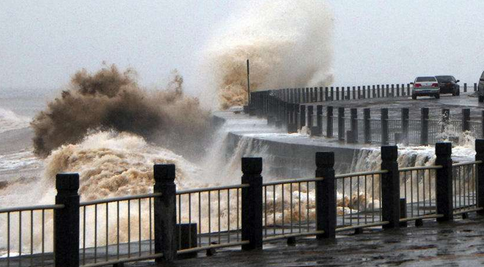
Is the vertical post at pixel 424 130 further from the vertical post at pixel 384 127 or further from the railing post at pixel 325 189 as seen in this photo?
the railing post at pixel 325 189

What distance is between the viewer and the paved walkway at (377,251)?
1243cm

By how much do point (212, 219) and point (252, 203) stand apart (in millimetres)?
10053

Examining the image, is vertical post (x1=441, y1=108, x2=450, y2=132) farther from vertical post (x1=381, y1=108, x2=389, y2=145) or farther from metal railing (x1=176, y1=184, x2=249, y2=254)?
metal railing (x1=176, y1=184, x2=249, y2=254)

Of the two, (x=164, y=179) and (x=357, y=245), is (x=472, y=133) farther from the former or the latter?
(x=164, y=179)

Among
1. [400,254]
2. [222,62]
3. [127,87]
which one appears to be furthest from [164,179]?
[222,62]

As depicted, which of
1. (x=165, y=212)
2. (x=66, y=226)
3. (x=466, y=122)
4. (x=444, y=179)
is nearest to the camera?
(x=66, y=226)

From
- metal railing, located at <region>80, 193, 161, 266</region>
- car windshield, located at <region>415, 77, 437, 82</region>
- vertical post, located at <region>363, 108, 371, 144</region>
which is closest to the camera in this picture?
metal railing, located at <region>80, 193, 161, 266</region>

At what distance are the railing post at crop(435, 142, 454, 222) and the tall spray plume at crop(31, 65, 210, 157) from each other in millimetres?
40387

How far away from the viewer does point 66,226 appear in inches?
453

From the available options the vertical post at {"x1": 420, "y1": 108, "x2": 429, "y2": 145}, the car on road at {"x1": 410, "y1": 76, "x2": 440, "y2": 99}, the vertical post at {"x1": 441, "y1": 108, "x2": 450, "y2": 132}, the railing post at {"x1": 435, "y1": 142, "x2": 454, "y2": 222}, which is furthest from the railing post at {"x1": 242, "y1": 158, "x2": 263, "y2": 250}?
the car on road at {"x1": 410, "y1": 76, "x2": 440, "y2": 99}

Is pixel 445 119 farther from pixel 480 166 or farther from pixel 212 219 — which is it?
pixel 480 166

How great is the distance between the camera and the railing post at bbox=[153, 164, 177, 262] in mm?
12656

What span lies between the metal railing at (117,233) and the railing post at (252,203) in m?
1.16

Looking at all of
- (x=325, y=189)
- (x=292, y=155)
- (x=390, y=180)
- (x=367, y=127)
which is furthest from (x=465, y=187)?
(x=292, y=155)
